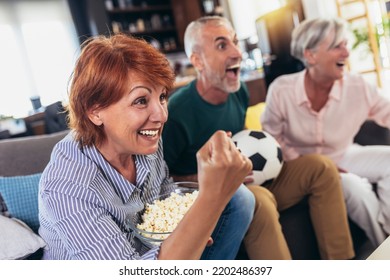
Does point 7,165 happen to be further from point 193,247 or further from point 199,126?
point 193,247

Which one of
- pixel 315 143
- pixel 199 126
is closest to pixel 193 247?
pixel 199 126

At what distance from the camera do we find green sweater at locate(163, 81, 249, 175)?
3.52 ft

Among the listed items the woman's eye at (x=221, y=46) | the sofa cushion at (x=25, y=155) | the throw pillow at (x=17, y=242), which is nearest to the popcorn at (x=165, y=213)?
the throw pillow at (x=17, y=242)

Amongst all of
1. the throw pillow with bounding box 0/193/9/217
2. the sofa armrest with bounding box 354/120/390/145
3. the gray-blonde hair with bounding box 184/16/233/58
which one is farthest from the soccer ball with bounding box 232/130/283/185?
the throw pillow with bounding box 0/193/9/217

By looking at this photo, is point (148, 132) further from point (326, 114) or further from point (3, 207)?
point (326, 114)

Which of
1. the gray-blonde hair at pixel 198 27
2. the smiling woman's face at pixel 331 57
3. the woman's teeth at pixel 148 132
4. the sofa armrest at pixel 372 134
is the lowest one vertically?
the sofa armrest at pixel 372 134

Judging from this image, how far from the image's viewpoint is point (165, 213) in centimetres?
74

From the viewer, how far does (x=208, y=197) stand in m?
0.54

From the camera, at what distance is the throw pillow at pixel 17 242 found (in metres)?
0.76

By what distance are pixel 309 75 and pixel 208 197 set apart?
2.95 ft

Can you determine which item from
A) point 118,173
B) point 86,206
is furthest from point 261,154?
point 86,206

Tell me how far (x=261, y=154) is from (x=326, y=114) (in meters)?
0.38

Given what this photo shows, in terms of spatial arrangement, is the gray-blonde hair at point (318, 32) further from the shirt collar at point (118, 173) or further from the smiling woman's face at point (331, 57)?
the shirt collar at point (118, 173)

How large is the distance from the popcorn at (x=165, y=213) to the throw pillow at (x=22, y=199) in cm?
32
